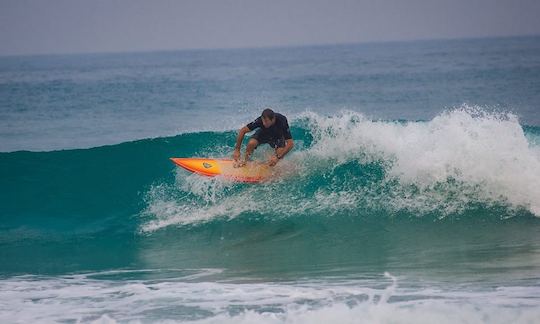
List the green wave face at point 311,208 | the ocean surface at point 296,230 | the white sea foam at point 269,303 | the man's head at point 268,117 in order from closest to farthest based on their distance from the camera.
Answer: the white sea foam at point 269,303 → the ocean surface at point 296,230 → the green wave face at point 311,208 → the man's head at point 268,117

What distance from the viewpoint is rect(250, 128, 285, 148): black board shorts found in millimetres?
10742

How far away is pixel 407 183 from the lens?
1137 centimetres

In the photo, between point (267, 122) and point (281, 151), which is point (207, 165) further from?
point (267, 122)

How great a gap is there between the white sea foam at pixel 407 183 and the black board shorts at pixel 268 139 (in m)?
0.87

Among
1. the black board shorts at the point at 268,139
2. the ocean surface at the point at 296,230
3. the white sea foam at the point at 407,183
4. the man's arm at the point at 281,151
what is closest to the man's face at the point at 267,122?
the black board shorts at the point at 268,139

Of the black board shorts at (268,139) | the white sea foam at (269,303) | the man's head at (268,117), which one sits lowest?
the white sea foam at (269,303)

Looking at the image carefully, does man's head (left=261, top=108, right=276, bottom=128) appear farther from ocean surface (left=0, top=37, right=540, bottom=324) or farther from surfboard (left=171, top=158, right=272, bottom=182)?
ocean surface (left=0, top=37, right=540, bottom=324)

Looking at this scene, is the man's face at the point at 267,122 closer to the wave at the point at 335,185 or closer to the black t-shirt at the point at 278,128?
the black t-shirt at the point at 278,128

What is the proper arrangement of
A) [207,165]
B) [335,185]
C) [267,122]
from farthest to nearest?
[335,185] < [207,165] < [267,122]

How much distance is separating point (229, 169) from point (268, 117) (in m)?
1.33

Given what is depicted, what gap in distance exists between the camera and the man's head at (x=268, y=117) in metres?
10.2

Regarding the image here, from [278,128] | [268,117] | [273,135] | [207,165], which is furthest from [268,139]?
[207,165]

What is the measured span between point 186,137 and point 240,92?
22.9 m

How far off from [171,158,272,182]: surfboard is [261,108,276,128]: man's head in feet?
3.17
